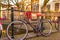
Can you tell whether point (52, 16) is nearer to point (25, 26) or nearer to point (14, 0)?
point (14, 0)

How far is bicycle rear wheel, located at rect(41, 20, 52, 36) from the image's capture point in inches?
363

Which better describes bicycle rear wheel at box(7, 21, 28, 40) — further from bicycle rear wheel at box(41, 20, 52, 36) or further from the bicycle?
bicycle rear wheel at box(41, 20, 52, 36)

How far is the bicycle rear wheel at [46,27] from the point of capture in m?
9.21

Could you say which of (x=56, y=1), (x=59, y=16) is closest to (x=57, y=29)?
(x=59, y=16)

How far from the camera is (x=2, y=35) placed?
8.89 metres

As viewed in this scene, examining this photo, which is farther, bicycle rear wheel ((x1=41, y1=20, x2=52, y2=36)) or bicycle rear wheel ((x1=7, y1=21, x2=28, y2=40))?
bicycle rear wheel ((x1=41, y1=20, x2=52, y2=36))

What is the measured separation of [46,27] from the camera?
964 centimetres

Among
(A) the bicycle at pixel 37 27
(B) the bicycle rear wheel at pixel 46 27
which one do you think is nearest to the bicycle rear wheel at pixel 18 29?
(A) the bicycle at pixel 37 27

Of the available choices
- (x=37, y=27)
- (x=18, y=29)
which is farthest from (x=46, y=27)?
(x=18, y=29)

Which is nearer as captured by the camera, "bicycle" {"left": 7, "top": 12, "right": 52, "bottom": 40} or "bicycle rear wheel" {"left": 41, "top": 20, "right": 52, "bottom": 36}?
"bicycle" {"left": 7, "top": 12, "right": 52, "bottom": 40}

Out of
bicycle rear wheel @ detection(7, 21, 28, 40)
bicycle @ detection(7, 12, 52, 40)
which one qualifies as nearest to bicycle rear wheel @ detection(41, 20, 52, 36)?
bicycle @ detection(7, 12, 52, 40)

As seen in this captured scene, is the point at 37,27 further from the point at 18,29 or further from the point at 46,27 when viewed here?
the point at 18,29

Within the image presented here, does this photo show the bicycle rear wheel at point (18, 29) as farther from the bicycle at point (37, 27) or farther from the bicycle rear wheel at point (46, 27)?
the bicycle rear wheel at point (46, 27)

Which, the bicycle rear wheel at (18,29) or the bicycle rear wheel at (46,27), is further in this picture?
the bicycle rear wheel at (46,27)
